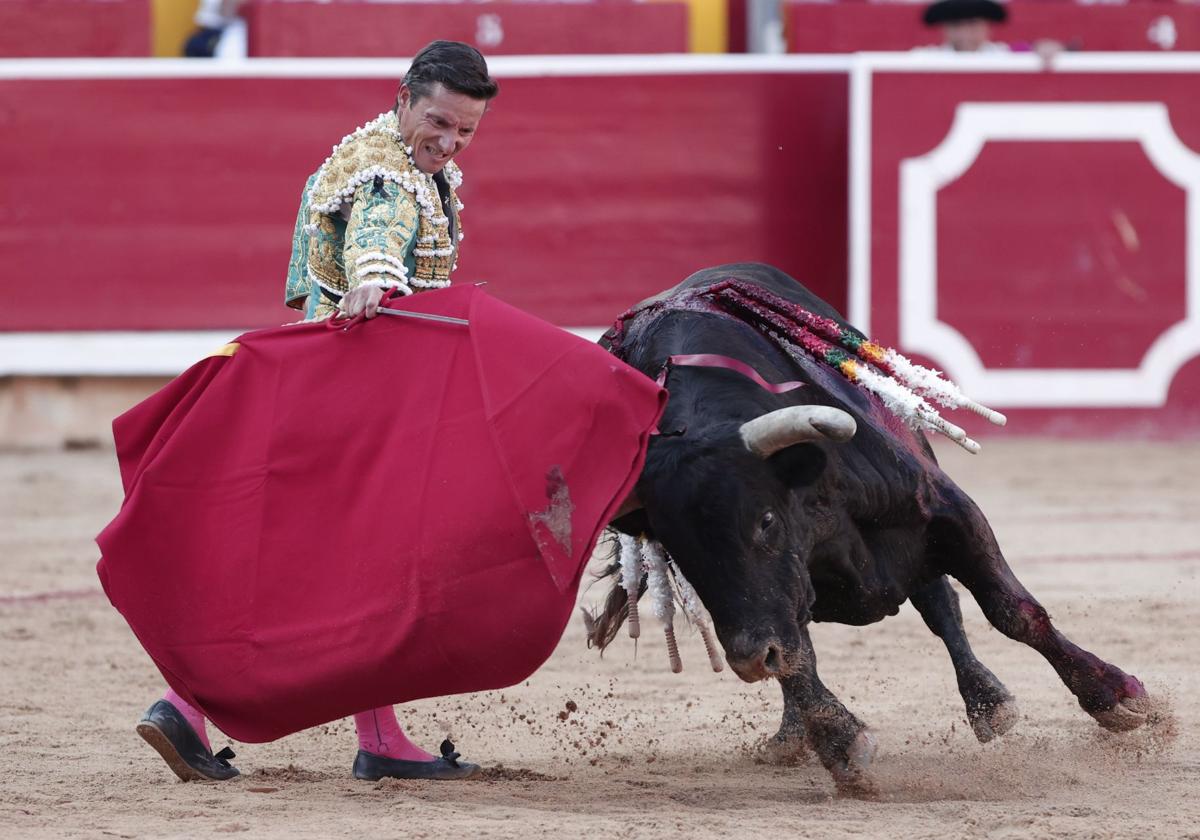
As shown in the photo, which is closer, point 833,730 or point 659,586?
point 833,730

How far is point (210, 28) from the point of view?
6.91 metres

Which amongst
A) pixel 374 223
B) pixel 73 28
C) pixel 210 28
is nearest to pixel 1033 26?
pixel 210 28

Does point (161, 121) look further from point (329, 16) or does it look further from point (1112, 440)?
point (1112, 440)

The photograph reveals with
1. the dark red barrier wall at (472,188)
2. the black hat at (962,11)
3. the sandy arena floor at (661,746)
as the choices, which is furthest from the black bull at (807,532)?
the black hat at (962,11)

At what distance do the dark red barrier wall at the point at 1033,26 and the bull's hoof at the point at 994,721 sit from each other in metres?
4.58

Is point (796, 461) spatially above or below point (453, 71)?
below

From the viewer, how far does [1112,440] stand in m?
6.82

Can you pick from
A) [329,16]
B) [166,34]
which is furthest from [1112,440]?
[166,34]

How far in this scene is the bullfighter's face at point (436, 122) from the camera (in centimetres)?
254

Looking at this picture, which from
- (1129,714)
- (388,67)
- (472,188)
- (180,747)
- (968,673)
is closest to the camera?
(180,747)

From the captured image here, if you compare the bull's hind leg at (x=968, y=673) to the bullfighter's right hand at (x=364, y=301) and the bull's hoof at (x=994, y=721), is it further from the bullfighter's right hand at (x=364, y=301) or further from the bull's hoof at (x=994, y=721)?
the bullfighter's right hand at (x=364, y=301)

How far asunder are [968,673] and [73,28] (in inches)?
190

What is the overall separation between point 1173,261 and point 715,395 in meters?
4.59

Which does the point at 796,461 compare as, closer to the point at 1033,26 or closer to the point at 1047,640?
the point at 1047,640
